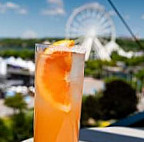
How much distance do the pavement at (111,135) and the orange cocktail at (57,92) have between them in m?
0.08

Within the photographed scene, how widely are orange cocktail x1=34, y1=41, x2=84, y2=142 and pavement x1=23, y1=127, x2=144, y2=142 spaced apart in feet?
0.25

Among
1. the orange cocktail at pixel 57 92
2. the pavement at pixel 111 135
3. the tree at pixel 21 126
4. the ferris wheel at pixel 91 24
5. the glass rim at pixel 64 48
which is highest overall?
the ferris wheel at pixel 91 24

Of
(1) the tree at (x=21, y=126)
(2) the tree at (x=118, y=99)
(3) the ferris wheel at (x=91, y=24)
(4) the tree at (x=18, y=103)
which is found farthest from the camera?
(3) the ferris wheel at (x=91, y=24)

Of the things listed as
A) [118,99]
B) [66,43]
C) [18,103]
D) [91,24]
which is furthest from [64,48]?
[91,24]

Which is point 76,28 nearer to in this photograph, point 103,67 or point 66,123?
point 103,67

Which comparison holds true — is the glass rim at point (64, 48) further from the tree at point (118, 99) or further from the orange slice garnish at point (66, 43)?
the tree at point (118, 99)

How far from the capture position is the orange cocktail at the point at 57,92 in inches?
12.5

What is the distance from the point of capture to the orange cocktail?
318 millimetres

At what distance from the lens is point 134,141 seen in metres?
0.41

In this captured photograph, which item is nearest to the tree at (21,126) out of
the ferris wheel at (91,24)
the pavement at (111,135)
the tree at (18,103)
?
the tree at (18,103)

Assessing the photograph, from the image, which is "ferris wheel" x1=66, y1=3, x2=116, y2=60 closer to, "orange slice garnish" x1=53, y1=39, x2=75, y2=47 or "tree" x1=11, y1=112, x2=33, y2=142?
"tree" x1=11, y1=112, x2=33, y2=142

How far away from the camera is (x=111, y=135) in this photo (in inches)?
17.0

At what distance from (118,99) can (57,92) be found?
7728mm

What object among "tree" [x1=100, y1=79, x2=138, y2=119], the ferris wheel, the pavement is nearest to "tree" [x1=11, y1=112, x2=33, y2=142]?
"tree" [x1=100, y1=79, x2=138, y2=119]
